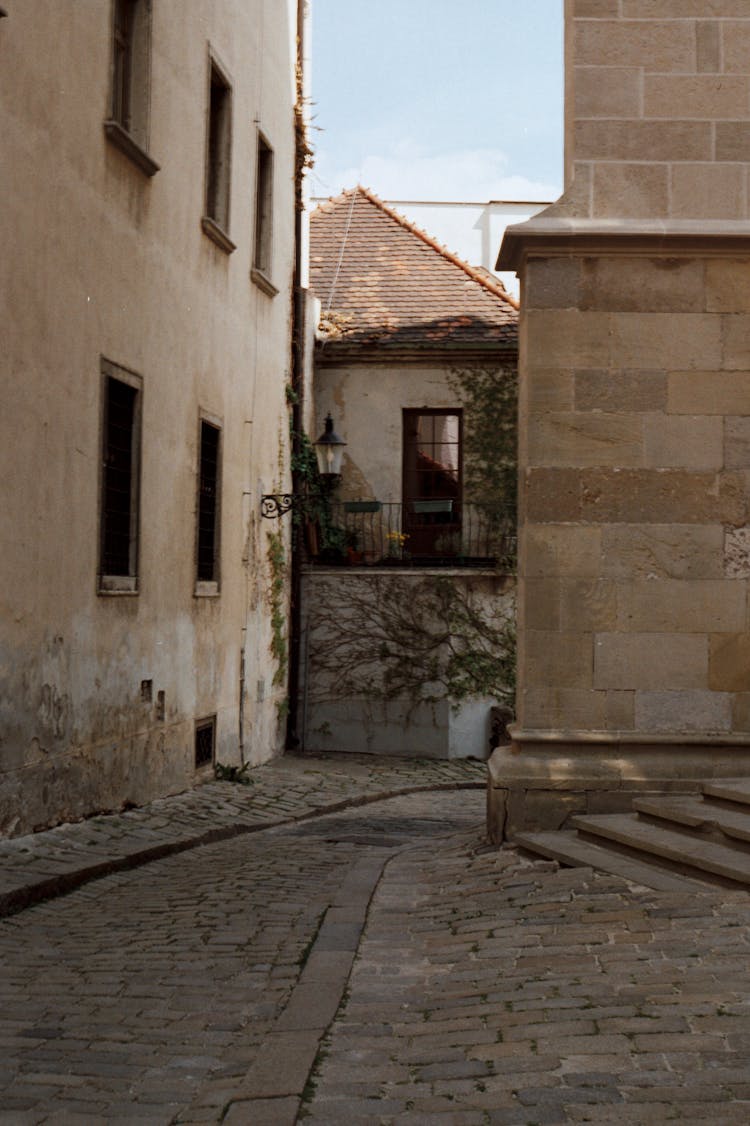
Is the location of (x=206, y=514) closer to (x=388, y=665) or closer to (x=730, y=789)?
(x=388, y=665)

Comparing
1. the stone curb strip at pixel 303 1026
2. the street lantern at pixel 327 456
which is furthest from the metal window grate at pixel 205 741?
the stone curb strip at pixel 303 1026

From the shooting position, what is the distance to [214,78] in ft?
51.9

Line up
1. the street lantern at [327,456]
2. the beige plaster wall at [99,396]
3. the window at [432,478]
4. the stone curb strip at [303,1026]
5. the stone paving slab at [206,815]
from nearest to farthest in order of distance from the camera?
the stone curb strip at [303,1026] → the stone paving slab at [206,815] → the beige plaster wall at [99,396] → the street lantern at [327,456] → the window at [432,478]

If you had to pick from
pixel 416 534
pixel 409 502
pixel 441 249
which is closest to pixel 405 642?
pixel 416 534

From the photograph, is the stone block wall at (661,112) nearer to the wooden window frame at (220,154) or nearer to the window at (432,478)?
the wooden window frame at (220,154)

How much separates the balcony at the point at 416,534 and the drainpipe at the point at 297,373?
1.00m

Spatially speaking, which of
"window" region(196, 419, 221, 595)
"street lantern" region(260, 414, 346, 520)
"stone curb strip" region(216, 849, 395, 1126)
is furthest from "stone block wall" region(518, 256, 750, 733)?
"street lantern" region(260, 414, 346, 520)

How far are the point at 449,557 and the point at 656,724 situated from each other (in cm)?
1270

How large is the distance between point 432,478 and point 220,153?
7.93 m

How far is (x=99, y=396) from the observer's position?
38.7 ft

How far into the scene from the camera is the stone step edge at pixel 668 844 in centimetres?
746

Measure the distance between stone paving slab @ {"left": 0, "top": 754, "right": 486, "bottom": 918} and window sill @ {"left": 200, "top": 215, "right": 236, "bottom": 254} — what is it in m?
Answer: 5.36

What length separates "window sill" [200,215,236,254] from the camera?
1508 cm

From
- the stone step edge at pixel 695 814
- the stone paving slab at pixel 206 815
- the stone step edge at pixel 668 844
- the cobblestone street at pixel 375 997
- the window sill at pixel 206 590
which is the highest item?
the window sill at pixel 206 590
